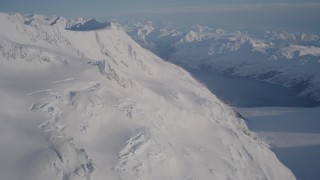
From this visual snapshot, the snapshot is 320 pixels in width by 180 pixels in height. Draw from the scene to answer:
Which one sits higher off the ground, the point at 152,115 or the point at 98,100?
the point at 98,100

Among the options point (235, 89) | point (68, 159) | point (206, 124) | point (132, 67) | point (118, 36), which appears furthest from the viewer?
point (235, 89)

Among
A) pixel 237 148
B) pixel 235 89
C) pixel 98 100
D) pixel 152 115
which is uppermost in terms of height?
pixel 98 100

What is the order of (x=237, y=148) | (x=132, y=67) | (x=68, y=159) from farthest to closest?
1. (x=132, y=67)
2. (x=237, y=148)
3. (x=68, y=159)

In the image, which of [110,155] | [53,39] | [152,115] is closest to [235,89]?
[53,39]

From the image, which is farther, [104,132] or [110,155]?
[104,132]

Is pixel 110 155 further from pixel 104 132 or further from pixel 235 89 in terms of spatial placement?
pixel 235 89

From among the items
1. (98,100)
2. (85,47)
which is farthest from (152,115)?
(85,47)

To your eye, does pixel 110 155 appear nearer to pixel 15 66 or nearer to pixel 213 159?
pixel 213 159
